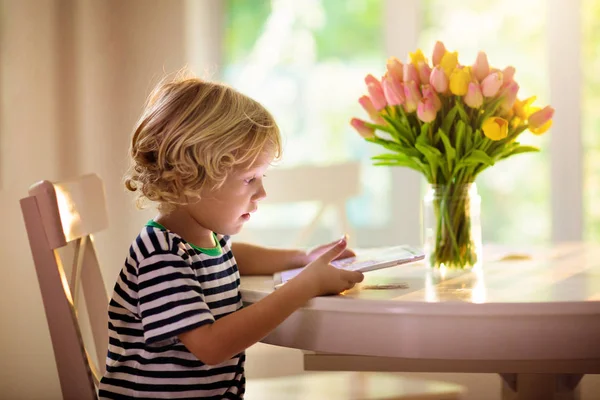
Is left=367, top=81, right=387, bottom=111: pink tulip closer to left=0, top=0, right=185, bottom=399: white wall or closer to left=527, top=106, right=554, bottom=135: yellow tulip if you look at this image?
left=527, top=106, right=554, bottom=135: yellow tulip

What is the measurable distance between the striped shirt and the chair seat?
0.44 m

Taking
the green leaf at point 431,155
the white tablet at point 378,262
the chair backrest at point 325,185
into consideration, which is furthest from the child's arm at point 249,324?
the chair backrest at point 325,185

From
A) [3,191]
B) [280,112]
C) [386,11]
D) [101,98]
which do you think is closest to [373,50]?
[386,11]

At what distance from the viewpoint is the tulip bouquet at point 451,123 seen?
56.3 inches

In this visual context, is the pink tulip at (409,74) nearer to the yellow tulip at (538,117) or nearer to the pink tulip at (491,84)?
the pink tulip at (491,84)

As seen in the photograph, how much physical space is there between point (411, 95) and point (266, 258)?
449 mm

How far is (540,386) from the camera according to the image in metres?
1.65

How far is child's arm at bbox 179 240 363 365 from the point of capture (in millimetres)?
1179

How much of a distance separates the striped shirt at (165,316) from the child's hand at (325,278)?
0.16m

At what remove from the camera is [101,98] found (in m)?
2.81

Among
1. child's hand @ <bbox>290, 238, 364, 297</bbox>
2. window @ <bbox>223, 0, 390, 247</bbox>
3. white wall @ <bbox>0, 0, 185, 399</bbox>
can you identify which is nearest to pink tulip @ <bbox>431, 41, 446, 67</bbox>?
child's hand @ <bbox>290, 238, 364, 297</bbox>

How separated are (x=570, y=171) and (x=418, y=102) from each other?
2.23 meters

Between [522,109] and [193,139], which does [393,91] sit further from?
[193,139]

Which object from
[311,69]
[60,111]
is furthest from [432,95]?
[311,69]
